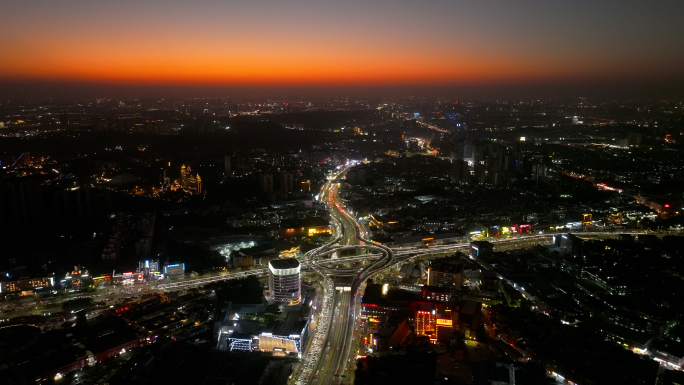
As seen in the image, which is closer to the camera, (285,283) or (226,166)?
(285,283)

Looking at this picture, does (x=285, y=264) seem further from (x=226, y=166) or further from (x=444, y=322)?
(x=226, y=166)

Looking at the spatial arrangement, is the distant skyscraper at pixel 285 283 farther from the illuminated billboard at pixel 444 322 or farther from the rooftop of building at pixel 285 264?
the illuminated billboard at pixel 444 322

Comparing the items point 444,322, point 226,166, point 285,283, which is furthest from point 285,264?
point 226,166

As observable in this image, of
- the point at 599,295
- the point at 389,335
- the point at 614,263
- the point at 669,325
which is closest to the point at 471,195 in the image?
the point at 614,263

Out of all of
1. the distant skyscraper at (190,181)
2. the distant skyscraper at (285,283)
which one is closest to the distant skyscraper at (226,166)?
the distant skyscraper at (190,181)

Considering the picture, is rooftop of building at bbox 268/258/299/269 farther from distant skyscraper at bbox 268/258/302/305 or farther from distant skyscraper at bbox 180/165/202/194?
distant skyscraper at bbox 180/165/202/194

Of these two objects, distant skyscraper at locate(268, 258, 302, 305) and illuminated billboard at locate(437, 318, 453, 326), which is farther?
distant skyscraper at locate(268, 258, 302, 305)

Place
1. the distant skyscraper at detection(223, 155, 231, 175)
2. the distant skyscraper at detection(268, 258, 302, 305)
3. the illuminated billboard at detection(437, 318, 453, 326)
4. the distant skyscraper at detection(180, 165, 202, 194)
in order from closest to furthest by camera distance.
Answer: the illuminated billboard at detection(437, 318, 453, 326)
the distant skyscraper at detection(268, 258, 302, 305)
the distant skyscraper at detection(180, 165, 202, 194)
the distant skyscraper at detection(223, 155, 231, 175)

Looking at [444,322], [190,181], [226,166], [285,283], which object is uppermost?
[226,166]

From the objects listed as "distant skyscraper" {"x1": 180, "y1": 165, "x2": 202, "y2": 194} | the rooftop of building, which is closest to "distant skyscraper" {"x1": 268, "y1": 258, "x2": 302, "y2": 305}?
the rooftop of building
